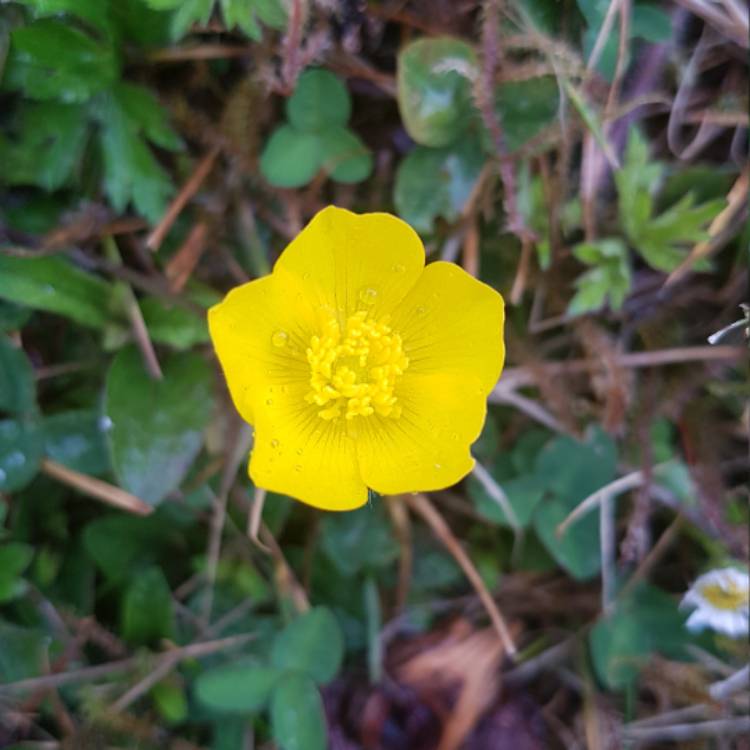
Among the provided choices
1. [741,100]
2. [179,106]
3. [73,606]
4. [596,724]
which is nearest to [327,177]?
[179,106]

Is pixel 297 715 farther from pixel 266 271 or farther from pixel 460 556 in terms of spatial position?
pixel 266 271

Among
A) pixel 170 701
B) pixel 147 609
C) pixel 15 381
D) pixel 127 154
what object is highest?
pixel 127 154

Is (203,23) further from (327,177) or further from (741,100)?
(741,100)

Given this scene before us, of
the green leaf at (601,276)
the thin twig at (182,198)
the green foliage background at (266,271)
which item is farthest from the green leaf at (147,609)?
the green leaf at (601,276)

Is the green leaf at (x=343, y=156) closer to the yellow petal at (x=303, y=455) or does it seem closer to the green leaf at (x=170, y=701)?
the yellow petal at (x=303, y=455)

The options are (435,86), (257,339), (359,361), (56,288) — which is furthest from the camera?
(435,86)

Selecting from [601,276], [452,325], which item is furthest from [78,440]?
[601,276]
